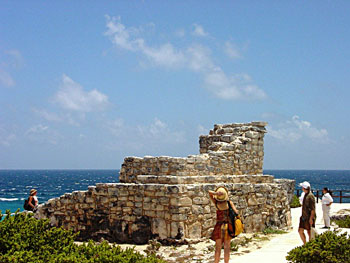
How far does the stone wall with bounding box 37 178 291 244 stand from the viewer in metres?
10.4

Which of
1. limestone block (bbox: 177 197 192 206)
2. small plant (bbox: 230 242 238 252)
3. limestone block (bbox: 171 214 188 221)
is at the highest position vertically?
limestone block (bbox: 177 197 192 206)

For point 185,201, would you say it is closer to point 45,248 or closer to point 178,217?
point 178,217

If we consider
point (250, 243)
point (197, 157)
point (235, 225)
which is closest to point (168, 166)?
point (197, 157)

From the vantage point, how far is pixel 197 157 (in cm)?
1152

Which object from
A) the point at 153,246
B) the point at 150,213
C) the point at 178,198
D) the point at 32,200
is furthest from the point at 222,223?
the point at 32,200

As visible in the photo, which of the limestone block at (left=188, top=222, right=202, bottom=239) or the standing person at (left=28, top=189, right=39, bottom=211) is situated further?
the standing person at (left=28, top=189, right=39, bottom=211)

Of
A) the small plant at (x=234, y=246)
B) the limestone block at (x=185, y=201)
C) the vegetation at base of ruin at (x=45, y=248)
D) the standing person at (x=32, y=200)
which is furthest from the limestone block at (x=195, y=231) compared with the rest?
the standing person at (x=32, y=200)

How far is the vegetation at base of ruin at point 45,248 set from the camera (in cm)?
590

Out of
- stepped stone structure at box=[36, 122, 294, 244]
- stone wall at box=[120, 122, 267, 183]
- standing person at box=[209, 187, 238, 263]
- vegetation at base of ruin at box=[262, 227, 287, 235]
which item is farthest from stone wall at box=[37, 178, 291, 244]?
standing person at box=[209, 187, 238, 263]

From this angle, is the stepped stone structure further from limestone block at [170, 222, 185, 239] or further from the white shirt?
the white shirt

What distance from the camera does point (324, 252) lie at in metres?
6.66

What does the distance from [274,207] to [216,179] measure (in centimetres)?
239

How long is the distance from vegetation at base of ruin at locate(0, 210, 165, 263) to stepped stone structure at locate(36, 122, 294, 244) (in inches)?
149

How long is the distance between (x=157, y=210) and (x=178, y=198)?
78cm
